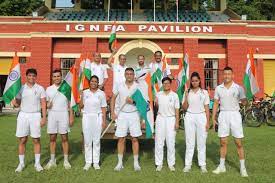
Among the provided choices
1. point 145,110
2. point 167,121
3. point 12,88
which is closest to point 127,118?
point 145,110

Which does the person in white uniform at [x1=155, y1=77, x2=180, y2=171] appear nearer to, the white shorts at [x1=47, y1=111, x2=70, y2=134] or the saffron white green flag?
the saffron white green flag

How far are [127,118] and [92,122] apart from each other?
71 cm

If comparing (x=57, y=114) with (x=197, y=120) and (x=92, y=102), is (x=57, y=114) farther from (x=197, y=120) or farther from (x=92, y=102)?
(x=197, y=120)

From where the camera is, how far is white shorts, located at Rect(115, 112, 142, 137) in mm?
7250

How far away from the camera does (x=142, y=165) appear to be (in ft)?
25.5

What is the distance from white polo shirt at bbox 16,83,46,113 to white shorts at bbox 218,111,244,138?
3601mm

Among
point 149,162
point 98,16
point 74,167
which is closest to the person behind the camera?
point 74,167

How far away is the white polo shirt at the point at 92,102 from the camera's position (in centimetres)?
727

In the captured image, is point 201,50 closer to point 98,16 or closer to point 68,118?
point 98,16

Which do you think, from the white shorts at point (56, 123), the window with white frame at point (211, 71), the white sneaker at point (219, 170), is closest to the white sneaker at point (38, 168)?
the white shorts at point (56, 123)

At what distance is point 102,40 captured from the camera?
904 inches

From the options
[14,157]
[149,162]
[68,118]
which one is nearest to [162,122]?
[149,162]

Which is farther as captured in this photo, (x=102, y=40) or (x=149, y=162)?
(x=102, y=40)

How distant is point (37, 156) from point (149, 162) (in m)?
2.46
